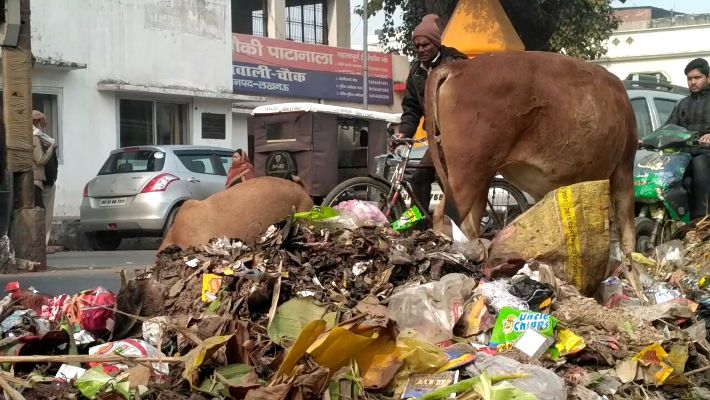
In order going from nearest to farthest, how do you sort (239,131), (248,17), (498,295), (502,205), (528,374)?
1. (528,374)
2. (498,295)
3. (502,205)
4. (239,131)
5. (248,17)

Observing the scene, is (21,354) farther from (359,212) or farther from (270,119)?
(270,119)

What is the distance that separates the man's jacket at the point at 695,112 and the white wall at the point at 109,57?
1233 centimetres

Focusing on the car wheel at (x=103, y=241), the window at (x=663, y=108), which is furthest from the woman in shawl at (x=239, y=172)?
the window at (x=663, y=108)

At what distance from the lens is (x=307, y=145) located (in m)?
11.7

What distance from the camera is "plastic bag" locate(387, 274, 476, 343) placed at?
14.4ft

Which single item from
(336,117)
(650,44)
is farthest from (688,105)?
(650,44)

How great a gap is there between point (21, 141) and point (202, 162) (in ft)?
20.3

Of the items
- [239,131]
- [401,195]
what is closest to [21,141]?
[401,195]

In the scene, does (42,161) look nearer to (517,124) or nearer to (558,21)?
(517,124)

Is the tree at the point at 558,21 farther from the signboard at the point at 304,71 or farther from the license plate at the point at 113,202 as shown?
the license plate at the point at 113,202

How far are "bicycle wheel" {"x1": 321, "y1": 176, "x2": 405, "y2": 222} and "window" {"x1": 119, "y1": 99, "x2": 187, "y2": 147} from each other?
1216 centimetres

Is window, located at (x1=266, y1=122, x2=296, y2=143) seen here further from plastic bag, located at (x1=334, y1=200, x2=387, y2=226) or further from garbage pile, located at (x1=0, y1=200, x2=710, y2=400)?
garbage pile, located at (x1=0, y1=200, x2=710, y2=400)

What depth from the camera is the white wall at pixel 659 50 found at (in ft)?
117

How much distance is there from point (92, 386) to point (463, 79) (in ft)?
10.2
